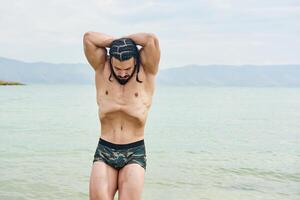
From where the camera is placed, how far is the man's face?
21.5ft

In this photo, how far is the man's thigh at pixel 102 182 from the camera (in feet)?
20.7

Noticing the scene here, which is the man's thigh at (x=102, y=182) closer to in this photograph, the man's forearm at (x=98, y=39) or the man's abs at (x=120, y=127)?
the man's abs at (x=120, y=127)

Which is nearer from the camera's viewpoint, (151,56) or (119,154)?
(119,154)

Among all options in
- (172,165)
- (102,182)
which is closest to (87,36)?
(102,182)

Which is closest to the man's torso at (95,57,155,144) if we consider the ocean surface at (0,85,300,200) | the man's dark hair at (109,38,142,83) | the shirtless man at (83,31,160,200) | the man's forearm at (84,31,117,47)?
the shirtless man at (83,31,160,200)

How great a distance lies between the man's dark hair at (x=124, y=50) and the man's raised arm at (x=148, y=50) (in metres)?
0.07

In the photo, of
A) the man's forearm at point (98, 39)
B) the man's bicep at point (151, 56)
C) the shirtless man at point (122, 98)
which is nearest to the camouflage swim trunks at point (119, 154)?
→ the shirtless man at point (122, 98)

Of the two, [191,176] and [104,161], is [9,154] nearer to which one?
[191,176]

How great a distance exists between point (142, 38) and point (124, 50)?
265mm

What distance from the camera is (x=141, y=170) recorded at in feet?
21.4

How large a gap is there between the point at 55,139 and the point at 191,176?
9.99 meters

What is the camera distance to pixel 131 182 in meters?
6.38

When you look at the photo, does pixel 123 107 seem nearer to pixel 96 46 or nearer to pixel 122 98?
pixel 122 98

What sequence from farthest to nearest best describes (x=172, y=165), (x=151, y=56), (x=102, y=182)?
1. (x=172, y=165)
2. (x=151, y=56)
3. (x=102, y=182)
